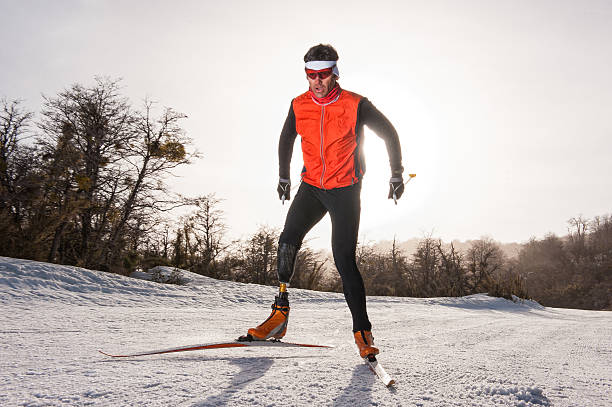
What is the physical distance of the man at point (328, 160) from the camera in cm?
252

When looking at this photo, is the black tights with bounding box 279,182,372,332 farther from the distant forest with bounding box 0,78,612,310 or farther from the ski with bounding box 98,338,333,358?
the distant forest with bounding box 0,78,612,310

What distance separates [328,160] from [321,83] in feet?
1.64

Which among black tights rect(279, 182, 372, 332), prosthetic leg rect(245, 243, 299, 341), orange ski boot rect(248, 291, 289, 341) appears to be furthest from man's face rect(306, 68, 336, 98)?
orange ski boot rect(248, 291, 289, 341)

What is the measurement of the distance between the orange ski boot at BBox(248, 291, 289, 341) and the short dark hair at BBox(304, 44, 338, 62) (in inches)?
61.6

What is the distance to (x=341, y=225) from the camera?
8.01 feet

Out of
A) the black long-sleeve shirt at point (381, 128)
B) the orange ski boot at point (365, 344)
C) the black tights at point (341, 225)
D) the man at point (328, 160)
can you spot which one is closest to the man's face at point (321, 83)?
the man at point (328, 160)

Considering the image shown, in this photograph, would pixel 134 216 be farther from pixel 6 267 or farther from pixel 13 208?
pixel 6 267

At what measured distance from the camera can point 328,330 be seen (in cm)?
309

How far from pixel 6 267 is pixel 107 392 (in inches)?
167

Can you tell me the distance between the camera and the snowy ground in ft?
4.12

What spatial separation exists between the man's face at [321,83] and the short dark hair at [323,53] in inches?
3.7

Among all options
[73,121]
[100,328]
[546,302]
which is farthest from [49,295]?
[546,302]

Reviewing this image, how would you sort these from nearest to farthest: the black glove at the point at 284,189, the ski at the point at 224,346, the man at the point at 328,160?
the ski at the point at 224,346
the man at the point at 328,160
the black glove at the point at 284,189

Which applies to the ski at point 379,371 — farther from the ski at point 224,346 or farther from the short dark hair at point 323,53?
the short dark hair at point 323,53
